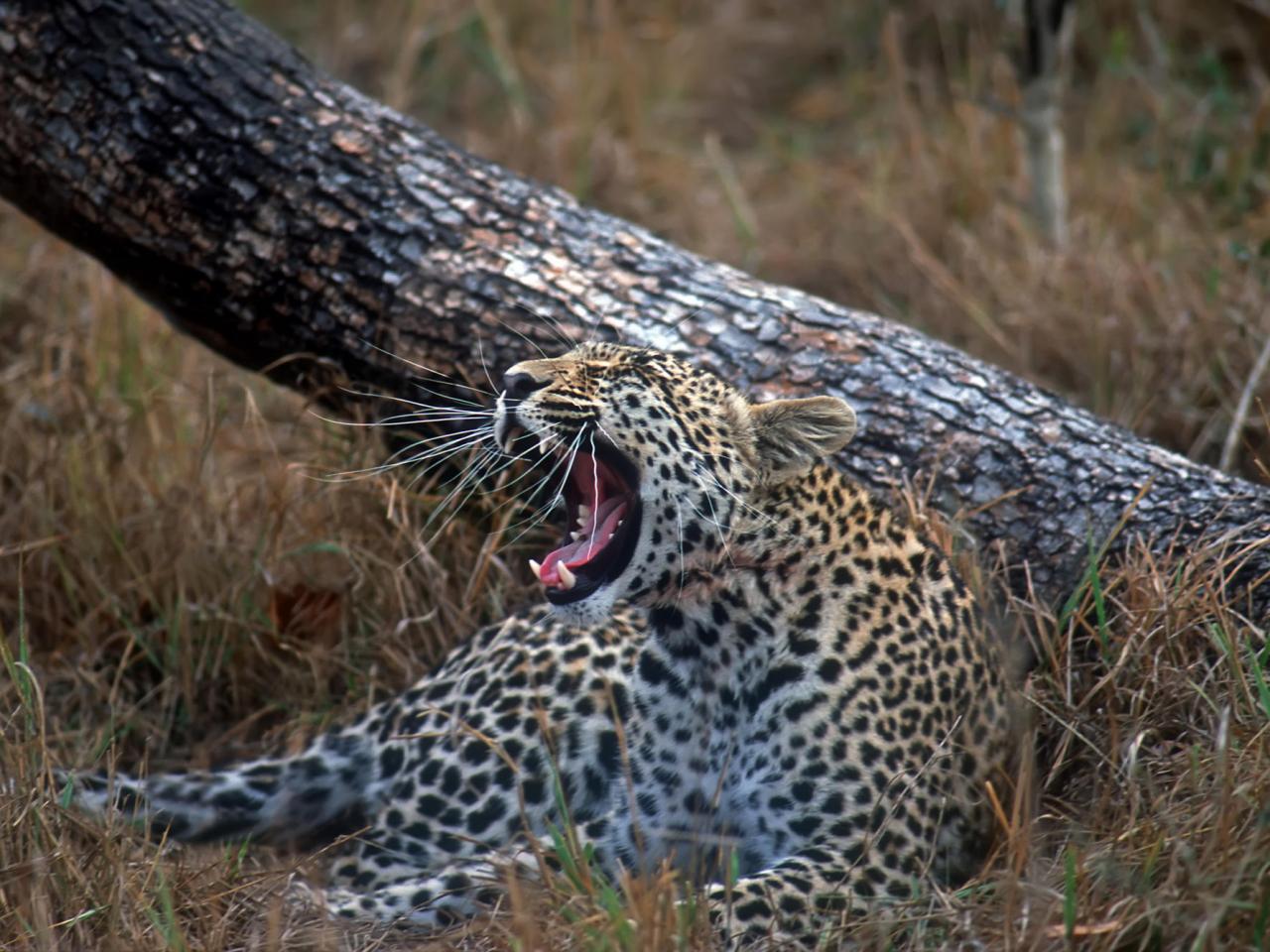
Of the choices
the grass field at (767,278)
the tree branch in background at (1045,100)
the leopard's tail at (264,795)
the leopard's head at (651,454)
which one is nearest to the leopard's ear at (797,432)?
the leopard's head at (651,454)

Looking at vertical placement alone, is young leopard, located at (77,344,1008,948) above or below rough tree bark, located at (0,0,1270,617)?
below

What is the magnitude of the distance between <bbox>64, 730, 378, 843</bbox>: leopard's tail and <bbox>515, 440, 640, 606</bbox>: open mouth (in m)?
1.17

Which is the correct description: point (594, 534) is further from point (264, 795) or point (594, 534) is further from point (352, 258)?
point (352, 258)

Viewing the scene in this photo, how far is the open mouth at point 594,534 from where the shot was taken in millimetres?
3822

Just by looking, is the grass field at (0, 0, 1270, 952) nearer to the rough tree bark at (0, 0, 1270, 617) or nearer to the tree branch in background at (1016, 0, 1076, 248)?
the tree branch in background at (1016, 0, 1076, 248)

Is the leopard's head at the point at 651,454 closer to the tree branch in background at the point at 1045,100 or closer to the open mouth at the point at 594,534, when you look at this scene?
the open mouth at the point at 594,534

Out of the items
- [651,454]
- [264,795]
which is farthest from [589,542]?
[264,795]

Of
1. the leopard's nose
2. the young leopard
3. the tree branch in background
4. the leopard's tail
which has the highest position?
the tree branch in background

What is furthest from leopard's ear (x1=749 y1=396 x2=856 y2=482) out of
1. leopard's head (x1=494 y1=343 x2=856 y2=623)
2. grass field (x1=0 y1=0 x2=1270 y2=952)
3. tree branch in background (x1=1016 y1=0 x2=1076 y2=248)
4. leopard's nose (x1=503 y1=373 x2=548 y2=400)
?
tree branch in background (x1=1016 y1=0 x2=1076 y2=248)

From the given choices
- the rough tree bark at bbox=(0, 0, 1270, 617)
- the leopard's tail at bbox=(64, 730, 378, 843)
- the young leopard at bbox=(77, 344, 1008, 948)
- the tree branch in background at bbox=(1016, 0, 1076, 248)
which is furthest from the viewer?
the tree branch in background at bbox=(1016, 0, 1076, 248)

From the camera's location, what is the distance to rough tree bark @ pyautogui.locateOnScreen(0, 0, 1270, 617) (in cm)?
477

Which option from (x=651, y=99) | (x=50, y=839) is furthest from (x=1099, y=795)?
(x=651, y=99)

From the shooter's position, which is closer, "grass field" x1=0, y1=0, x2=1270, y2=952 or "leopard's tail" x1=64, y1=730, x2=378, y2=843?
"grass field" x1=0, y1=0, x2=1270, y2=952

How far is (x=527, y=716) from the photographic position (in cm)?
451
